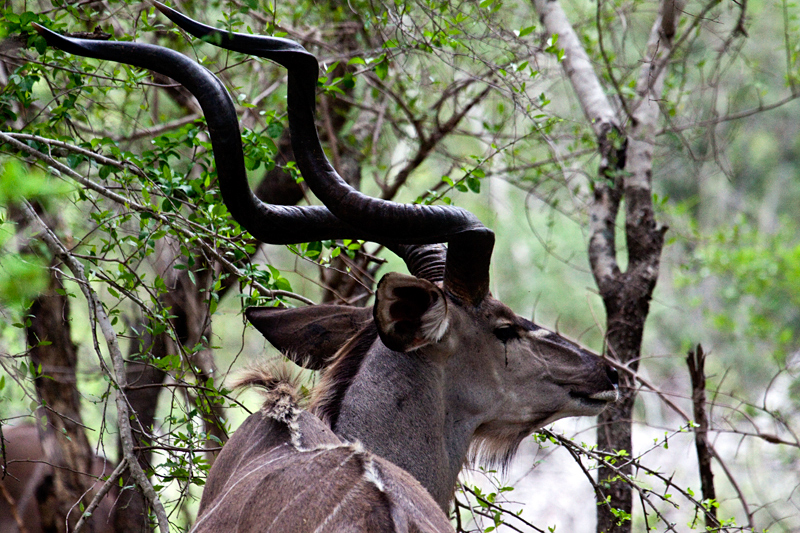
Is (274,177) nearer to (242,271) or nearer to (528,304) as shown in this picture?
(242,271)

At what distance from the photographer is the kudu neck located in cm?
277

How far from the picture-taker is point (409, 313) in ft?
9.32

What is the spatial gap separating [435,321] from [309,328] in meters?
0.59

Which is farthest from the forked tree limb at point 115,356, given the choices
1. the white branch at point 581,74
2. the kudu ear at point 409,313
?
the white branch at point 581,74

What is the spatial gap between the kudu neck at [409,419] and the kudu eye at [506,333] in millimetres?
298

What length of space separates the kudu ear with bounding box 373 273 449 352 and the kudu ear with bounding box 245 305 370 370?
385mm

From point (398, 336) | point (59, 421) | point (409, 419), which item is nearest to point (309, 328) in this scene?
point (398, 336)

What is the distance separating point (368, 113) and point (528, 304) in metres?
12.6

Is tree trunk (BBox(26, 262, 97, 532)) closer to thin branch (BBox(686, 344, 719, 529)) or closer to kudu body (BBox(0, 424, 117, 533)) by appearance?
kudu body (BBox(0, 424, 117, 533))

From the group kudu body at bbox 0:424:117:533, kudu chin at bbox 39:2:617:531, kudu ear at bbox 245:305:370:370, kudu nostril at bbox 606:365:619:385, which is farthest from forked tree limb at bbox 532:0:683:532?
kudu body at bbox 0:424:117:533

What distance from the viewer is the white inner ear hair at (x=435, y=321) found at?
2.84 meters

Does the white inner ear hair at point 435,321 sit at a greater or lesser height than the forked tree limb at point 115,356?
greater

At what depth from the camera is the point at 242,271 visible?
3209mm

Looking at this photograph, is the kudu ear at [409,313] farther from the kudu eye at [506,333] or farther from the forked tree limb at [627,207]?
the forked tree limb at [627,207]
